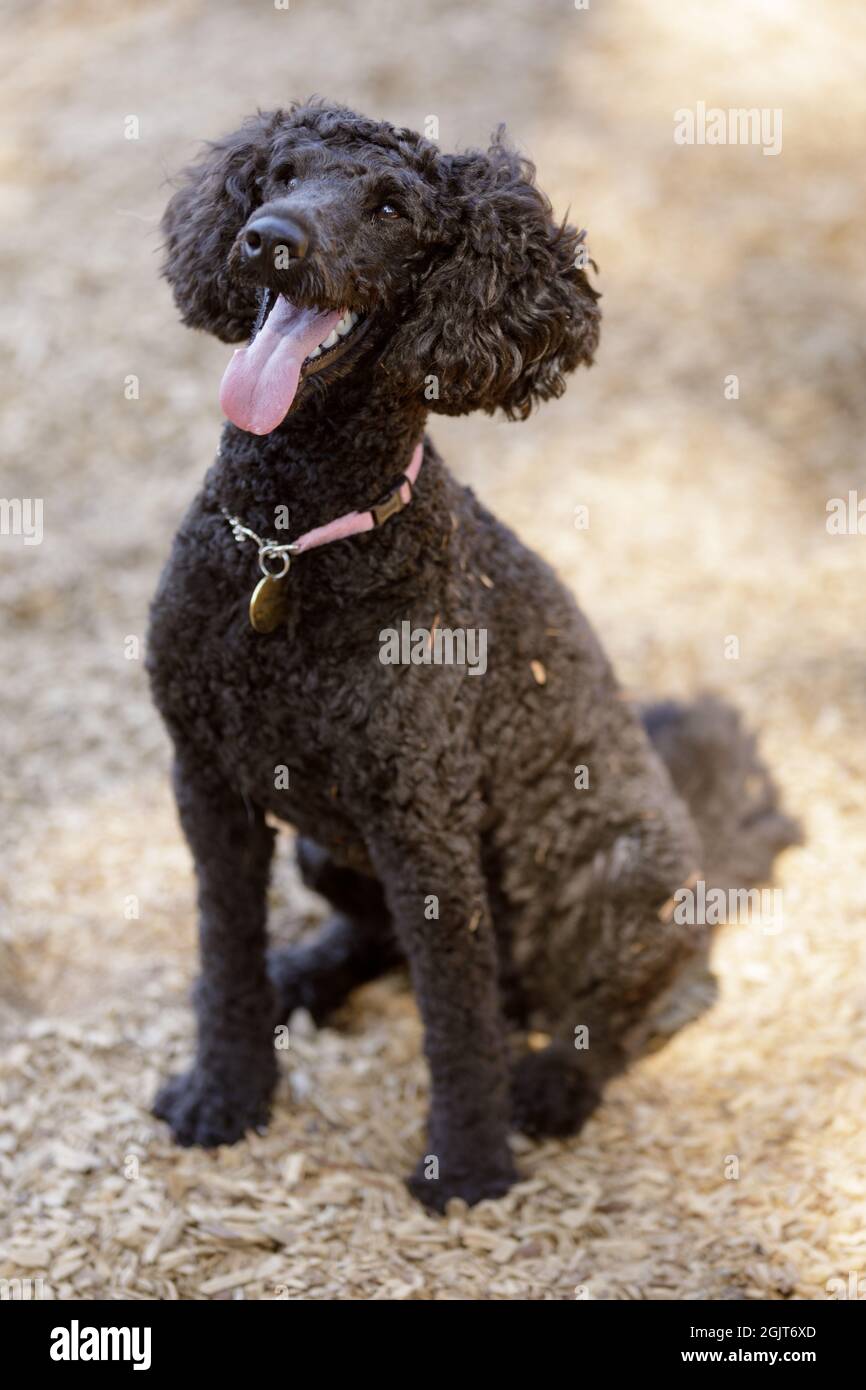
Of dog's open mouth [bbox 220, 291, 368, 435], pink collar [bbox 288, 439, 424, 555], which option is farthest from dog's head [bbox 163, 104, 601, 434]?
pink collar [bbox 288, 439, 424, 555]

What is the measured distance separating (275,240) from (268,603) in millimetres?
663

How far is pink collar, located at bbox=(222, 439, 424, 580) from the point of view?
246cm

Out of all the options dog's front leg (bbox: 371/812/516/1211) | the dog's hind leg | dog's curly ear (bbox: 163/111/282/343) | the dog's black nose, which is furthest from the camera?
the dog's hind leg

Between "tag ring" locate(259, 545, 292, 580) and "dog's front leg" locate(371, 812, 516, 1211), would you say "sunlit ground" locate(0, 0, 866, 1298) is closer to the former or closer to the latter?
"dog's front leg" locate(371, 812, 516, 1211)

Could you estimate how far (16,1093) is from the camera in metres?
3.02

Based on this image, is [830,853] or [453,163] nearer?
[453,163]

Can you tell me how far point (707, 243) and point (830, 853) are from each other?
3556mm

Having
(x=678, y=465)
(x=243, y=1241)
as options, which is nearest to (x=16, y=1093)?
(x=243, y=1241)

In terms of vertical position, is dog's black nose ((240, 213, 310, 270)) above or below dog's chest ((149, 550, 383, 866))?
above

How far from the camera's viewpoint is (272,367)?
7.25ft

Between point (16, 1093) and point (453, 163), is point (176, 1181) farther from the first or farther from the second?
point (453, 163)

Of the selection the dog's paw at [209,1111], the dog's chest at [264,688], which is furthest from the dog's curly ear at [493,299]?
the dog's paw at [209,1111]

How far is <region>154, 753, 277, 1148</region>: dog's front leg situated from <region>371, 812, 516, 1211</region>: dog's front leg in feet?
1.08

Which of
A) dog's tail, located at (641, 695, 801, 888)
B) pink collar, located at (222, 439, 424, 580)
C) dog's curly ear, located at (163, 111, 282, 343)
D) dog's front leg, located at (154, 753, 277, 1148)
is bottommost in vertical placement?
dog's front leg, located at (154, 753, 277, 1148)
